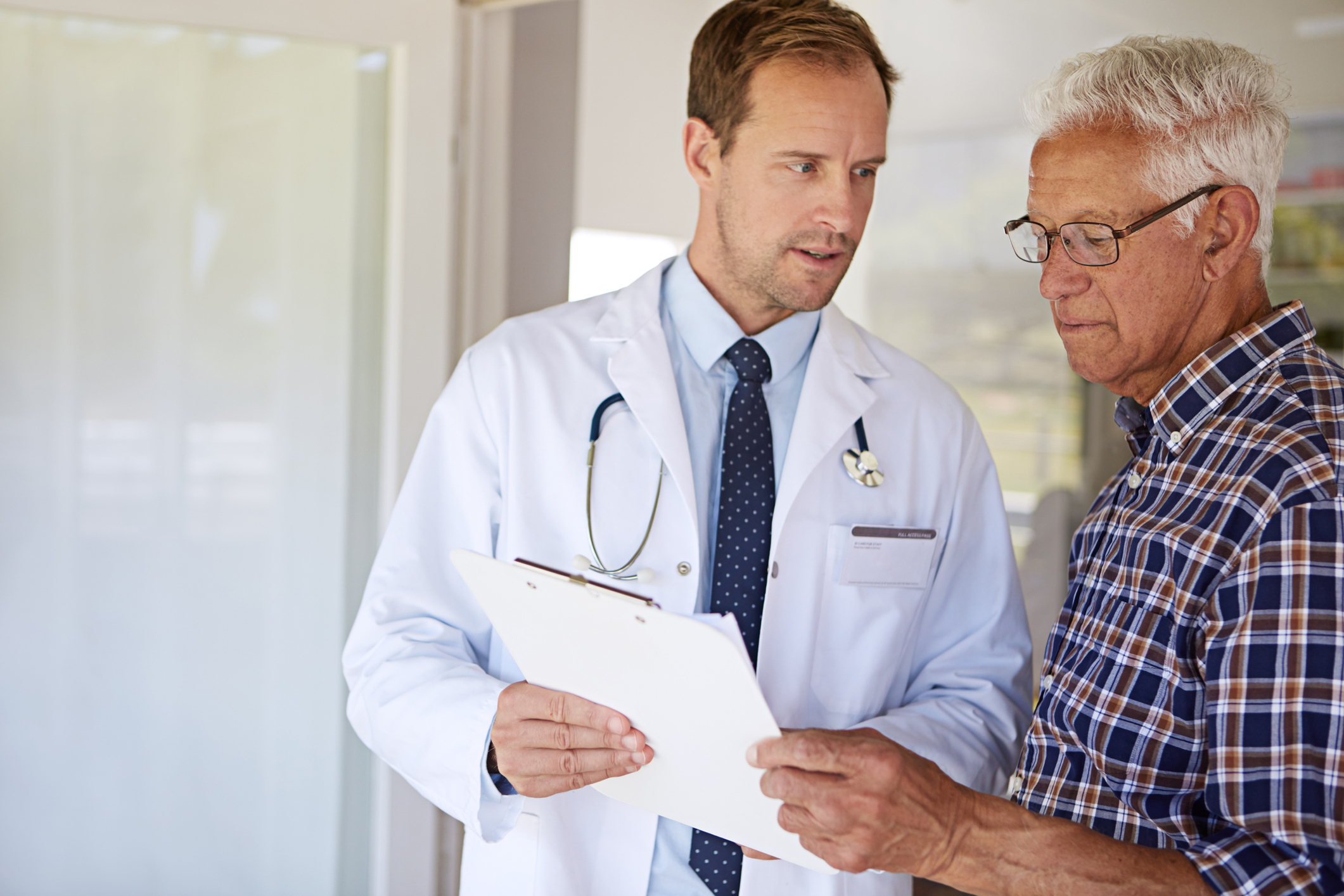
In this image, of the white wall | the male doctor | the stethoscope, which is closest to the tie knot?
the male doctor

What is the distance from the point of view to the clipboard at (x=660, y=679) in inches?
39.0

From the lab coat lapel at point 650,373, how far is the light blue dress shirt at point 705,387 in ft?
0.09

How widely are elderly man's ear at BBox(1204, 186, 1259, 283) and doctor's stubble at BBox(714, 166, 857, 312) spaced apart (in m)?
0.51

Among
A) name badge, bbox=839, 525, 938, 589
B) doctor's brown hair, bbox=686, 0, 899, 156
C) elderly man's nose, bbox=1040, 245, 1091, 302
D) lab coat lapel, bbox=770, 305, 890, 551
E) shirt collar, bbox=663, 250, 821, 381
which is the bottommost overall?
name badge, bbox=839, 525, 938, 589

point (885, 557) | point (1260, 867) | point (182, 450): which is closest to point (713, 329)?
point (885, 557)

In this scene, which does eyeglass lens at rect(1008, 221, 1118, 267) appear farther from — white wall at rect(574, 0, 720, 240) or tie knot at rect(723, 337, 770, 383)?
white wall at rect(574, 0, 720, 240)

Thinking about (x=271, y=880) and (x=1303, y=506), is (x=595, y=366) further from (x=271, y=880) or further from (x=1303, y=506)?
(x=271, y=880)

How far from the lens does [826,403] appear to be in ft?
5.14

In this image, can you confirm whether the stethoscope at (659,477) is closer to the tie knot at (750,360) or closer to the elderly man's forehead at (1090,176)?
the tie knot at (750,360)

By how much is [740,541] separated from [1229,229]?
2.36 feet

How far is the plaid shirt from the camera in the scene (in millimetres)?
937

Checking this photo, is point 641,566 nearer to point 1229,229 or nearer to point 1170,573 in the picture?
point 1170,573

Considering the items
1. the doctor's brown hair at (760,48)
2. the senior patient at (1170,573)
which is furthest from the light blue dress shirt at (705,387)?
the senior patient at (1170,573)

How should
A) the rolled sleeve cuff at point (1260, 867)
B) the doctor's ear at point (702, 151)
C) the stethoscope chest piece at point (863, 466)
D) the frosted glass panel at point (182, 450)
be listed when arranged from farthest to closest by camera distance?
the frosted glass panel at point (182, 450) → the doctor's ear at point (702, 151) → the stethoscope chest piece at point (863, 466) → the rolled sleeve cuff at point (1260, 867)
